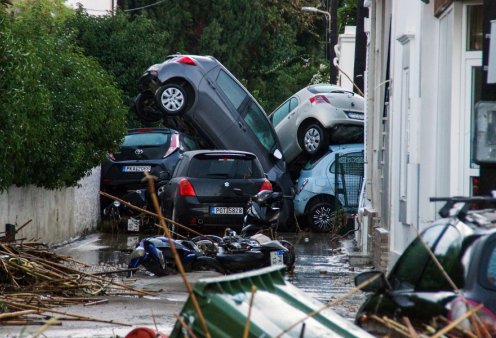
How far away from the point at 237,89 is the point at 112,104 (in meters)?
4.41

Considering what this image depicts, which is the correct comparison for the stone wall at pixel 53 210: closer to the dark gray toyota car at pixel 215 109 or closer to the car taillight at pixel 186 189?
the car taillight at pixel 186 189

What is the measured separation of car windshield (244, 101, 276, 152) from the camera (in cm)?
2595

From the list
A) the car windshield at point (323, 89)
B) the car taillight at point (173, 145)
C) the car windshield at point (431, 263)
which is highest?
the car windshield at point (323, 89)

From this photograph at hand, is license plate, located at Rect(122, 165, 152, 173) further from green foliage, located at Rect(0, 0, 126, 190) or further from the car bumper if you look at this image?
the car bumper

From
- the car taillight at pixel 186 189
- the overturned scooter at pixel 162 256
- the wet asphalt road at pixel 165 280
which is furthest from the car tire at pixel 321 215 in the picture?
the overturned scooter at pixel 162 256

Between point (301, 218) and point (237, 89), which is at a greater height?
point (237, 89)

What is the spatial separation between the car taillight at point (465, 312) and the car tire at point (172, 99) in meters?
19.5

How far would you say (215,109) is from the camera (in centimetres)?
2552

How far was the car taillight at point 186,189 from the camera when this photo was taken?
844 inches

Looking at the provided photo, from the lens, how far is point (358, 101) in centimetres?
2795

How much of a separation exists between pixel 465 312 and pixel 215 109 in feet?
63.8

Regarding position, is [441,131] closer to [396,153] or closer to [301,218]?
[396,153]

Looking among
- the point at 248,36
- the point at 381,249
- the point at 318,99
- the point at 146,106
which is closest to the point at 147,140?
the point at 146,106

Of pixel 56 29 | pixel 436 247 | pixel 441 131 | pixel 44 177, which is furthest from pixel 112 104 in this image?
pixel 436 247
